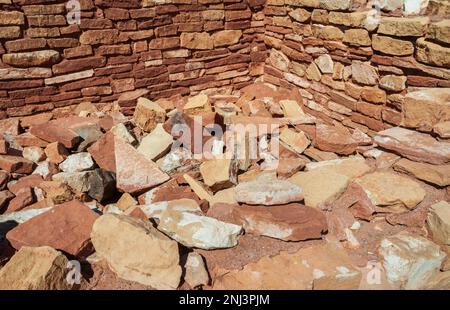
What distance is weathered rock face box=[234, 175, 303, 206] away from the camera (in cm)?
238

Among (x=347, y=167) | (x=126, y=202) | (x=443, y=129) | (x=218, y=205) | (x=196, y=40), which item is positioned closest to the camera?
(x=218, y=205)

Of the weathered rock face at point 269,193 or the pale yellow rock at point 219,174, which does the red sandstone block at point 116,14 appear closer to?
the pale yellow rock at point 219,174

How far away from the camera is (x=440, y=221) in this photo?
220cm

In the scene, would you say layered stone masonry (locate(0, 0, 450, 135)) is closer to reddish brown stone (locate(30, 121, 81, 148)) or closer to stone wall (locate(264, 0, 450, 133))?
stone wall (locate(264, 0, 450, 133))

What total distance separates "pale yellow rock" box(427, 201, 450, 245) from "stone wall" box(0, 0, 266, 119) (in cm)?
342

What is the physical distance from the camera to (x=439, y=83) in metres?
3.13

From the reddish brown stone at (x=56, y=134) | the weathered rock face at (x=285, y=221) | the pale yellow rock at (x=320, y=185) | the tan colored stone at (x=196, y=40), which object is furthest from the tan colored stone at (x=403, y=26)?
the reddish brown stone at (x=56, y=134)

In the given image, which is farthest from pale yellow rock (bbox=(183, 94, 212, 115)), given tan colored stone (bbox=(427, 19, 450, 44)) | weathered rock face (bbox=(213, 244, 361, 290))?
weathered rock face (bbox=(213, 244, 361, 290))

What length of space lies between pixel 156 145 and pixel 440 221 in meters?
2.50

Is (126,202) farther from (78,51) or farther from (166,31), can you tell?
(166,31)

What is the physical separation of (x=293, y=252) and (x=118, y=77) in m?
3.25

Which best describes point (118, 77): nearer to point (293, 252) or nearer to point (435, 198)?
point (293, 252)

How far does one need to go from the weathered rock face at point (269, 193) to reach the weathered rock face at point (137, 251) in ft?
2.20

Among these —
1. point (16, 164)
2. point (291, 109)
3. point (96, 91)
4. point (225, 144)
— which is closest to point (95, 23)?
point (96, 91)
